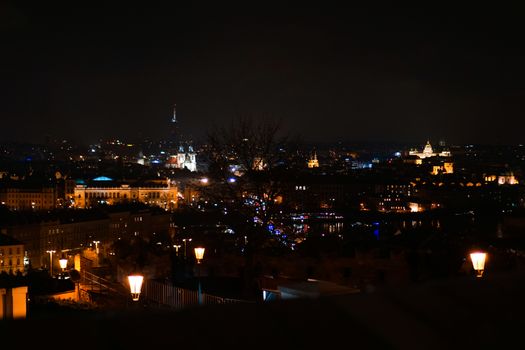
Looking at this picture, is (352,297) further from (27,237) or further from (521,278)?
(27,237)

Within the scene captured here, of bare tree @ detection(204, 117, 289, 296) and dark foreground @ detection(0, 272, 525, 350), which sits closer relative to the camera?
dark foreground @ detection(0, 272, 525, 350)

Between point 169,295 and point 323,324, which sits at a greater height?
point 323,324

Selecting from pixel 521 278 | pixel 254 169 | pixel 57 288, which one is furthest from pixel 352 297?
pixel 57 288

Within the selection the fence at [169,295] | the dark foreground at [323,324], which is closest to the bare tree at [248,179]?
the fence at [169,295]

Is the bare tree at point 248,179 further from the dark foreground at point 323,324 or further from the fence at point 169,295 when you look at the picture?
the dark foreground at point 323,324

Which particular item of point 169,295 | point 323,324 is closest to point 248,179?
point 169,295

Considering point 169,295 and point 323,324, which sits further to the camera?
point 169,295

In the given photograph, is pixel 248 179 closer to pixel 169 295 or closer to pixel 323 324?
pixel 169 295

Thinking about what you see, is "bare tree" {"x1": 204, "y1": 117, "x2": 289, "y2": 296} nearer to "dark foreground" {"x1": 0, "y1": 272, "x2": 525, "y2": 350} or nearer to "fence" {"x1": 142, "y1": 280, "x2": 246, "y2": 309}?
"fence" {"x1": 142, "y1": 280, "x2": 246, "y2": 309}

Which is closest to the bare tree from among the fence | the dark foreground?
the fence

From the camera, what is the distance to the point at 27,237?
170 feet

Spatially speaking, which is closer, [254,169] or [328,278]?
[328,278]

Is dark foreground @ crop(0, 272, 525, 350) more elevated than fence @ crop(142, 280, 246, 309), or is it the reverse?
dark foreground @ crop(0, 272, 525, 350)

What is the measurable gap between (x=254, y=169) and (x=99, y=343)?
997 cm
